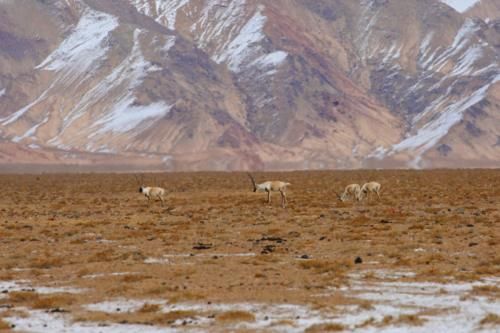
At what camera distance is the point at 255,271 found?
2616 centimetres

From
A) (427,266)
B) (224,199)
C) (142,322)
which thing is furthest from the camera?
(224,199)

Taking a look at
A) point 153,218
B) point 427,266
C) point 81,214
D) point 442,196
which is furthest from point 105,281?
point 442,196

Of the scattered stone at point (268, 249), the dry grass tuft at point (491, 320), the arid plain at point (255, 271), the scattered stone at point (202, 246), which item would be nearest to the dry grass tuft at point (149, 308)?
the arid plain at point (255, 271)

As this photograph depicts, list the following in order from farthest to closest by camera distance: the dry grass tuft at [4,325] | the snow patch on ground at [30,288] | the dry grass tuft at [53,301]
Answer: the snow patch on ground at [30,288] < the dry grass tuft at [53,301] < the dry grass tuft at [4,325]

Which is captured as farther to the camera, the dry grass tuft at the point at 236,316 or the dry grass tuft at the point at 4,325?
the dry grass tuft at the point at 236,316

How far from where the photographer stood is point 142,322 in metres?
19.7

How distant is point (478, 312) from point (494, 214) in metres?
24.6

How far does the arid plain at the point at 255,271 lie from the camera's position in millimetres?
19781

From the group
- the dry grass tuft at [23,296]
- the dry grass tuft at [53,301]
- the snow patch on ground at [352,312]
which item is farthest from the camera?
the dry grass tuft at [23,296]

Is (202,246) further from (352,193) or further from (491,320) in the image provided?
(352,193)

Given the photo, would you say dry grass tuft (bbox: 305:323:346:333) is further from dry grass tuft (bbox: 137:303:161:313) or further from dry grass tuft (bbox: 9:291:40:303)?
dry grass tuft (bbox: 9:291:40:303)

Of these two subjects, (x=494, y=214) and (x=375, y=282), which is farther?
(x=494, y=214)

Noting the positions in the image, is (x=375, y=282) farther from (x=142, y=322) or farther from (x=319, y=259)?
(x=142, y=322)

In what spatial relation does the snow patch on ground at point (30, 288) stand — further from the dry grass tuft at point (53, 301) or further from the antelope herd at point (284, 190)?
the antelope herd at point (284, 190)
